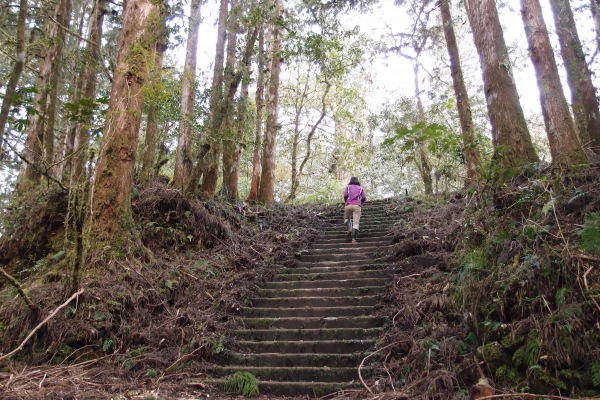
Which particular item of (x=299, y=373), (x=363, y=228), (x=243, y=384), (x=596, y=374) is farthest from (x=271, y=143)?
(x=596, y=374)

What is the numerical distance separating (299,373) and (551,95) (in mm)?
5781

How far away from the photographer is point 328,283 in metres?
7.94

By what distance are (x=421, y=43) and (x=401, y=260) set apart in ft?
35.3

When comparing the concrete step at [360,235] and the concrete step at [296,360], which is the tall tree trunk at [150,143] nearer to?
the concrete step at [360,235]

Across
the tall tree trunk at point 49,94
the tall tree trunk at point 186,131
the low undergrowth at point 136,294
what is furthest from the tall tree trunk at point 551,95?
the tall tree trunk at point 49,94

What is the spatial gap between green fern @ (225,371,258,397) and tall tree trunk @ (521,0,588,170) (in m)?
4.82

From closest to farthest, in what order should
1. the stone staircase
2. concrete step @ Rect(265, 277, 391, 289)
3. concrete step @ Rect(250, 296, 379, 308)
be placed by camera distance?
the stone staircase, concrete step @ Rect(250, 296, 379, 308), concrete step @ Rect(265, 277, 391, 289)

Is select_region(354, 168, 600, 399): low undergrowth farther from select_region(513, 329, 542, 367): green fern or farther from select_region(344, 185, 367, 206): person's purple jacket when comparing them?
select_region(344, 185, 367, 206): person's purple jacket

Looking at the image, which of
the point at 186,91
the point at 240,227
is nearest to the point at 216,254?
the point at 240,227

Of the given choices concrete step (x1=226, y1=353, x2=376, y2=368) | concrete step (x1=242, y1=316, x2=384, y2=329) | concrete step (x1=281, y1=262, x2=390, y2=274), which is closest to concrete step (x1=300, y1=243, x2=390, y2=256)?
concrete step (x1=281, y1=262, x2=390, y2=274)

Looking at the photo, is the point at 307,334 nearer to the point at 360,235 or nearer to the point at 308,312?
the point at 308,312

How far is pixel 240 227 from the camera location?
1078 cm

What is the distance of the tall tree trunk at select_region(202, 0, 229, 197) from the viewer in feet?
33.6

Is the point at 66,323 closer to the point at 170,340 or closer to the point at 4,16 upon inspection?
the point at 170,340
